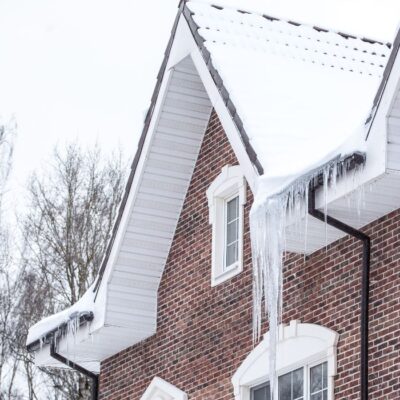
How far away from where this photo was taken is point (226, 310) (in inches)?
672

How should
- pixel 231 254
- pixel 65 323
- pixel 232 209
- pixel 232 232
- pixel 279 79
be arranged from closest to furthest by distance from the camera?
pixel 279 79 → pixel 231 254 → pixel 232 232 → pixel 232 209 → pixel 65 323

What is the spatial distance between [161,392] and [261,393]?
228 cm

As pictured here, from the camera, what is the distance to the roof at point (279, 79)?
16.1 metres

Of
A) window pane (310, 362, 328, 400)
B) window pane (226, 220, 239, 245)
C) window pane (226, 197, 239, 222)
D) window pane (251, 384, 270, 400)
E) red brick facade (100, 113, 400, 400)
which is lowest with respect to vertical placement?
window pane (310, 362, 328, 400)

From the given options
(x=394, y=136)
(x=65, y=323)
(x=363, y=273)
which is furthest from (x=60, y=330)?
(x=394, y=136)

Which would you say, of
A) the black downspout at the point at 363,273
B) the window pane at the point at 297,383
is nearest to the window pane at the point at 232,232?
the window pane at the point at 297,383

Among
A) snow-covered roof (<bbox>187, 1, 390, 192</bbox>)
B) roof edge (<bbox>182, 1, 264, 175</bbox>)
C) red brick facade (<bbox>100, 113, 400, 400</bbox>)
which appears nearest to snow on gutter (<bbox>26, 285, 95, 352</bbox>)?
red brick facade (<bbox>100, 113, 400, 400</bbox>)

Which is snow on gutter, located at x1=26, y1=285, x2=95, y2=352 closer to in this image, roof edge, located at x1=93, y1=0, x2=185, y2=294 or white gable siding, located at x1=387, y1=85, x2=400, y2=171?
roof edge, located at x1=93, y1=0, x2=185, y2=294

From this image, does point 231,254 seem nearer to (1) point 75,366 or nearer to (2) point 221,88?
(2) point 221,88

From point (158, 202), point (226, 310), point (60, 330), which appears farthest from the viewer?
point (60, 330)

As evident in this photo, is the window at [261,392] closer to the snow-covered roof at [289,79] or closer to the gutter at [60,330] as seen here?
the snow-covered roof at [289,79]

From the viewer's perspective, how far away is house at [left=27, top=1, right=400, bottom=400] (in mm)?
14477

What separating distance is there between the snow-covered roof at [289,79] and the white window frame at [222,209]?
1035 mm

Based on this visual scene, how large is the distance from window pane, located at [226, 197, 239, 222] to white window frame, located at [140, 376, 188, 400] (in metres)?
1.99
